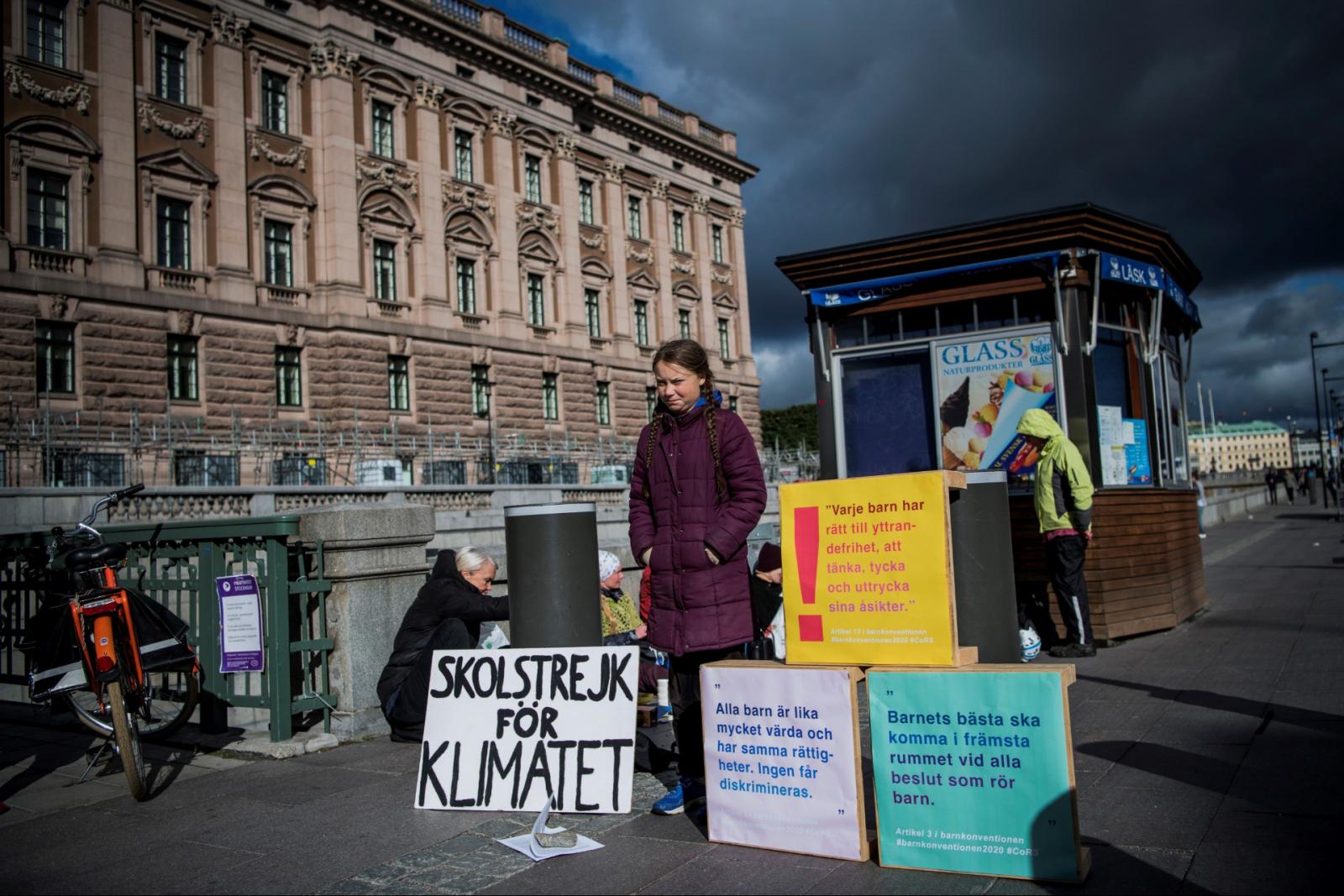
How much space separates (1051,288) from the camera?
10.0m

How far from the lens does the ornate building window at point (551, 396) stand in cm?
4172

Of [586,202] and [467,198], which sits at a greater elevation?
[586,202]

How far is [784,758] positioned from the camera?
445 centimetres

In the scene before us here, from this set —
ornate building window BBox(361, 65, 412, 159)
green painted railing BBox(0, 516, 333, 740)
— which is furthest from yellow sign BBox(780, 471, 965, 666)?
ornate building window BBox(361, 65, 412, 159)

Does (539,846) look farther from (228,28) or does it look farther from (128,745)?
(228,28)

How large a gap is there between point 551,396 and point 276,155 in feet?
45.9

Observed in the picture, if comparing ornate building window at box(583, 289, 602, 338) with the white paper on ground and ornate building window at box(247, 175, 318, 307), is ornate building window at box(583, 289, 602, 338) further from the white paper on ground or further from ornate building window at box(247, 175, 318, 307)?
the white paper on ground

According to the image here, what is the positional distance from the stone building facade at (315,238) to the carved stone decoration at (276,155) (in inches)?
2.6

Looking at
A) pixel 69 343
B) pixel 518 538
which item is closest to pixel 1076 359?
pixel 518 538

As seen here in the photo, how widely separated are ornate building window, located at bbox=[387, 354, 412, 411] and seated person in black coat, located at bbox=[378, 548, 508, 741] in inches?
1137

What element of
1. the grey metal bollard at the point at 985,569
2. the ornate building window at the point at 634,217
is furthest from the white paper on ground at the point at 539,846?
the ornate building window at the point at 634,217

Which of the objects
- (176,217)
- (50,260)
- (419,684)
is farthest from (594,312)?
(419,684)

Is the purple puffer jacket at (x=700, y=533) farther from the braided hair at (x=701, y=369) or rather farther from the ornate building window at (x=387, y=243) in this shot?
the ornate building window at (x=387, y=243)

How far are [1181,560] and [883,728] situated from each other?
26.1 ft
